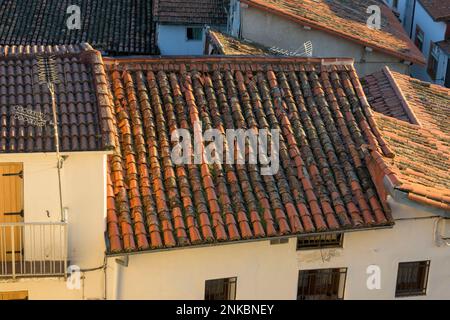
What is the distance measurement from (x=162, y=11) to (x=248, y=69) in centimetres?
1496

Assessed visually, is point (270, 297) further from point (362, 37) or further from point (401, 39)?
point (401, 39)

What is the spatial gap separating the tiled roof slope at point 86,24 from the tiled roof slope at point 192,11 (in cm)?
150

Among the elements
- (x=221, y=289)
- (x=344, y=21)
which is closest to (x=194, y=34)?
(x=344, y=21)

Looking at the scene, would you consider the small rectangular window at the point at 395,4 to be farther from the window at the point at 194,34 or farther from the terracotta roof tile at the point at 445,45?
the window at the point at 194,34

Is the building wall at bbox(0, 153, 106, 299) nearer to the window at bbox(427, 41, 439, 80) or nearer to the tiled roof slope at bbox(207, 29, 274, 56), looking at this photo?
the tiled roof slope at bbox(207, 29, 274, 56)

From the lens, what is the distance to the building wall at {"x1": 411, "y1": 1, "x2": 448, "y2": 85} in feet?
115

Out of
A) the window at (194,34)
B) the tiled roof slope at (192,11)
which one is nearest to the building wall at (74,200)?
the tiled roof slope at (192,11)

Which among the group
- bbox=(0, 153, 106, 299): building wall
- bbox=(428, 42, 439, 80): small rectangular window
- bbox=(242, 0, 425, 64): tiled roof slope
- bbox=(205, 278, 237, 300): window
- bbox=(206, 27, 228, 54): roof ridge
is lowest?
bbox=(205, 278, 237, 300): window

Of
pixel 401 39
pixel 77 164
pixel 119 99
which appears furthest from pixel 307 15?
pixel 77 164

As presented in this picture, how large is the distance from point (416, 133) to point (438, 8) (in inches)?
646

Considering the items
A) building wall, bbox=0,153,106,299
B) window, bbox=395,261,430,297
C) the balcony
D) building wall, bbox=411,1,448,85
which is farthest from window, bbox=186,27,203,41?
the balcony

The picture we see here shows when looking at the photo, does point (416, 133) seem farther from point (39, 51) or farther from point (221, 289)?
point (39, 51)

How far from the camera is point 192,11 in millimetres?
34938

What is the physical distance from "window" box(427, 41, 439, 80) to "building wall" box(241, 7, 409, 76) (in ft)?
25.8
